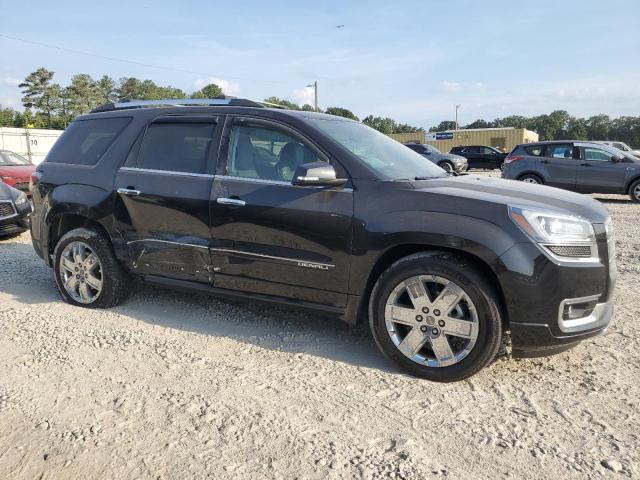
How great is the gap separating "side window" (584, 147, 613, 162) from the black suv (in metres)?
10.9

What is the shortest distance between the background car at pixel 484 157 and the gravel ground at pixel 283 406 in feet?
82.2

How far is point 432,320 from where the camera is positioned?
3.10 m

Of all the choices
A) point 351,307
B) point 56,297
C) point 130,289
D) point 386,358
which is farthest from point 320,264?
point 56,297

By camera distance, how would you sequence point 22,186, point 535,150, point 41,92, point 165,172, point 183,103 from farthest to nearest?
point 41,92 < point 535,150 < point 22,186 < point 183,103 < point 165,172

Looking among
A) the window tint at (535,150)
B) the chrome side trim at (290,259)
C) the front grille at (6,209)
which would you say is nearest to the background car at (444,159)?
the window tint at (535,150)

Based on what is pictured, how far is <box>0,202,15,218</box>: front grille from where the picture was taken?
7707mm

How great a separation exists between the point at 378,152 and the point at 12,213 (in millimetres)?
6581

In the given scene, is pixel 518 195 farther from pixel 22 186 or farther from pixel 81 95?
pixel 81 95

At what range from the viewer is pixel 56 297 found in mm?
4867

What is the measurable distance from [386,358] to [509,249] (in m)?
1.07

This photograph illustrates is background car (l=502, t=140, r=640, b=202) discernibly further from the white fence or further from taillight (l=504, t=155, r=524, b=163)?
the white fence

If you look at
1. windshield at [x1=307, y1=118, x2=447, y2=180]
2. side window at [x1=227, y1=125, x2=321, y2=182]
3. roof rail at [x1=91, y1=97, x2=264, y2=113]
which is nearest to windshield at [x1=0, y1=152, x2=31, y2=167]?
roof rail at [x1=91, y1=97, x2=264, y2=113]

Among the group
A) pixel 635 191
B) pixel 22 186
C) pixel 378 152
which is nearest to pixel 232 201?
pixel 378 152

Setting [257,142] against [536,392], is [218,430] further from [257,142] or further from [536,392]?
[257,142]
